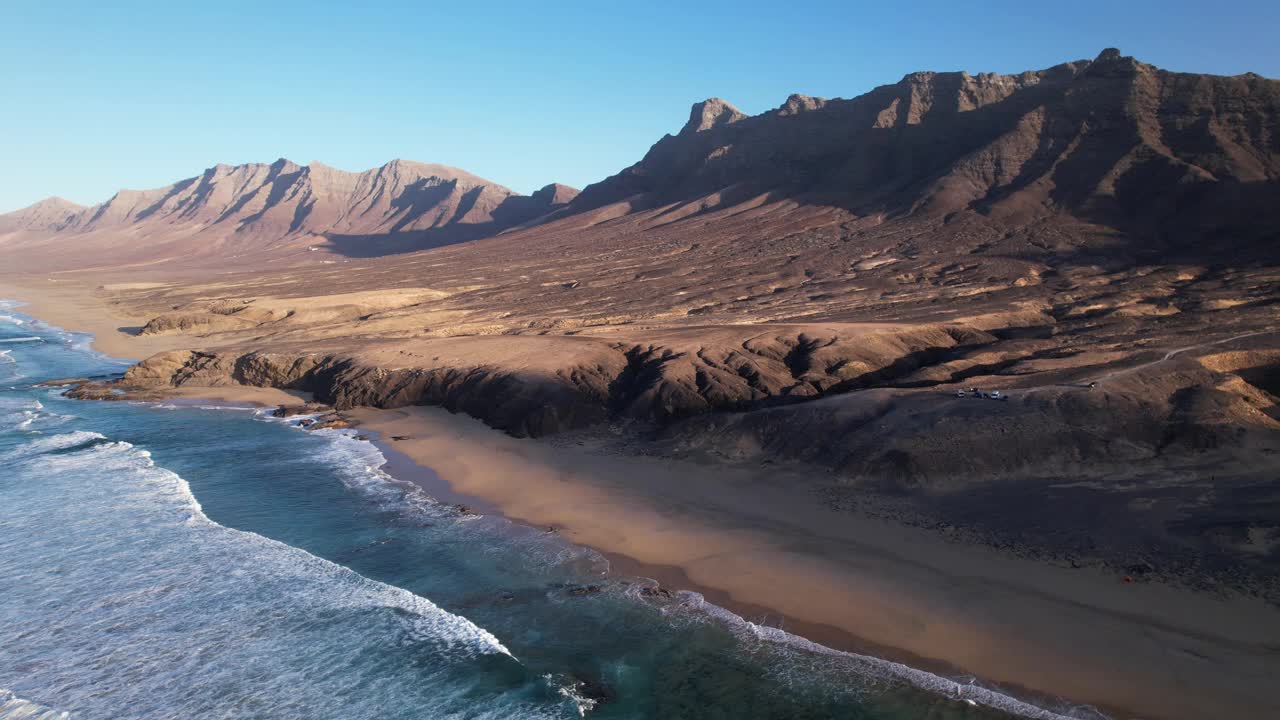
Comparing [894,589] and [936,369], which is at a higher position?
[936,369]

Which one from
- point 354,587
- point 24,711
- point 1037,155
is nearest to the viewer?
point 24,711

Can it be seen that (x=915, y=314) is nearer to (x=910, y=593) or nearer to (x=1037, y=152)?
(x=910, y=593)

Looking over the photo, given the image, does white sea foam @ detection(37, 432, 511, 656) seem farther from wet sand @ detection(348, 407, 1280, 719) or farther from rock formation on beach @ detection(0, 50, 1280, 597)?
rock formation on beach @ detection(0, 50, 1280, 597)

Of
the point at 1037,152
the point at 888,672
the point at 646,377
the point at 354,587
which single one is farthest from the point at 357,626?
the point at 1037,152

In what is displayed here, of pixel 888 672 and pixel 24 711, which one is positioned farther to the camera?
pixel 888 672

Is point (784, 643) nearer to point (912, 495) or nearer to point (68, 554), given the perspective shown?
point (912, 495)

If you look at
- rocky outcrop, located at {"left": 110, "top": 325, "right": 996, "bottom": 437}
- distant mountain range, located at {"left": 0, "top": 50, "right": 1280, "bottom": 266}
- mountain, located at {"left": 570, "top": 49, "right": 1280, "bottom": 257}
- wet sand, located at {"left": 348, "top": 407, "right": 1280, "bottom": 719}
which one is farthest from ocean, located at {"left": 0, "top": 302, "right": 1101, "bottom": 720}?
mountain, located at {"left": 570, "top": 49, "right": 1280, "bottom": 257}

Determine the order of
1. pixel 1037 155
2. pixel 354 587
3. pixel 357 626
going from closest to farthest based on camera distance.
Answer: pixel 357 626 → pixel 354 587 → pixel 1037 155
